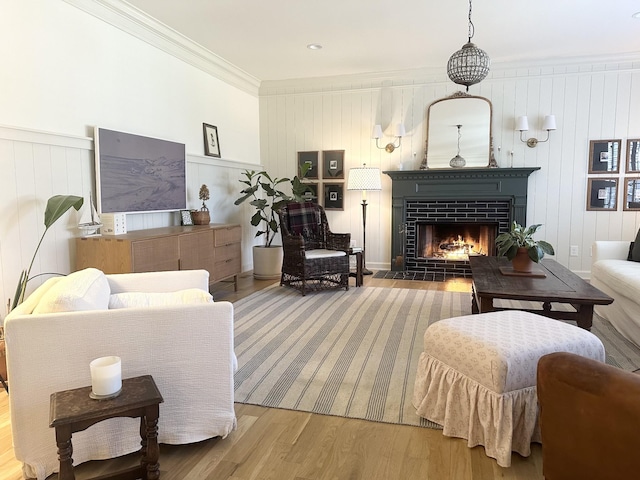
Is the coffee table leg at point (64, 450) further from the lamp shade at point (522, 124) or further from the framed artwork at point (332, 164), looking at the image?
the lamp shade at point (522, 124)

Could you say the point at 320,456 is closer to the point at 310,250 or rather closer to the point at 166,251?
the point at 166,251

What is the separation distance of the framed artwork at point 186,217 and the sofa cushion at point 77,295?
260 centimetres

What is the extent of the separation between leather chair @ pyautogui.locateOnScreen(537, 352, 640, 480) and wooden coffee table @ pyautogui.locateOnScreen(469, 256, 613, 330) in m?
1.49

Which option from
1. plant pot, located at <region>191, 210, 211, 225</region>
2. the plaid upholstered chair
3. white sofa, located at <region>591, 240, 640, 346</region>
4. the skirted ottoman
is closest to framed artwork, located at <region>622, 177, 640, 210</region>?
white sofa, located at <region>591, 240, 640, 346</region>

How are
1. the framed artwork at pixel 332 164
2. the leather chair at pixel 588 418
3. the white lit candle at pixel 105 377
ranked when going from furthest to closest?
1. the framed artwork at pixel 332 164
2. the white lit candle at pixel 105 377
3. the leather chair at pixel 588 418

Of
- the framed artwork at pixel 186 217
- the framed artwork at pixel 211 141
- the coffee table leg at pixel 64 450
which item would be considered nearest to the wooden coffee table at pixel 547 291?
the coffee table leg at pixel 64 450

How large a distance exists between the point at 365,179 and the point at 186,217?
217 cm

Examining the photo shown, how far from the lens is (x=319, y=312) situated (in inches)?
156

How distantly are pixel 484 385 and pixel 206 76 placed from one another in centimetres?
456

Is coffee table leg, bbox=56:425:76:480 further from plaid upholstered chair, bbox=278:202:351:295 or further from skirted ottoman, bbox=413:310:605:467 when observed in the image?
plaid upholstered chair, bbox=278:202:351:295

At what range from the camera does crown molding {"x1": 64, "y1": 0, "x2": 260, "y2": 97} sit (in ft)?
11.6

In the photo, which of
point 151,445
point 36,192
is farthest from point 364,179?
point 151,445

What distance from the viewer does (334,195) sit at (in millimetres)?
6215

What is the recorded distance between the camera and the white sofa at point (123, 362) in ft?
5.35
